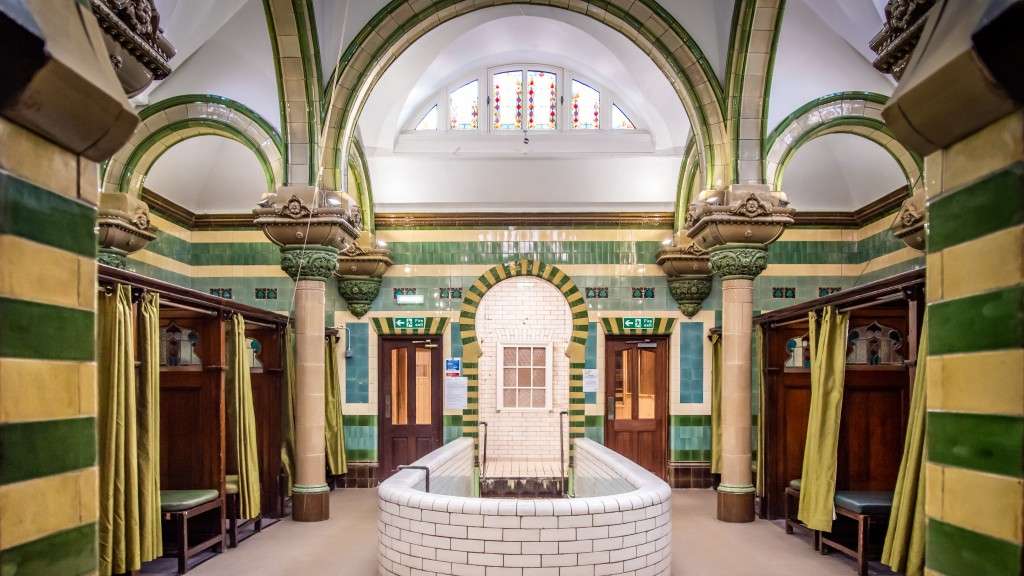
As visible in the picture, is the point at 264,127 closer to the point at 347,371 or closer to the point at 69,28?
the point at 347,371

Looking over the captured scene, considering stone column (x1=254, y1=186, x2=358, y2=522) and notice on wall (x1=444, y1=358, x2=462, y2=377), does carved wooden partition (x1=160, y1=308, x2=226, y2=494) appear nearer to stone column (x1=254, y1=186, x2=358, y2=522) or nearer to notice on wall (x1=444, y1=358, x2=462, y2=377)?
stone column (x1=254, y1=186, x2=358, y2=522)

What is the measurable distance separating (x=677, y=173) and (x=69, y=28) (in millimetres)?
10499

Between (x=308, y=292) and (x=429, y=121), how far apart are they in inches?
183

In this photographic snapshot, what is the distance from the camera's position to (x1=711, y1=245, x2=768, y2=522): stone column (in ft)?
25.8

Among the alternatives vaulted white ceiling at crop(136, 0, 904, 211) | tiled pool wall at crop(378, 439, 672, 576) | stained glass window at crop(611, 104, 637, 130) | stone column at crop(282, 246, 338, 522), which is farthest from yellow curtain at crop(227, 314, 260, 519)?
stained glass window at crop(611, 104, 637, 130)

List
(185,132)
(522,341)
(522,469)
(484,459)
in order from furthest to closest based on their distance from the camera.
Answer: (522,341) → (522,469) → (484,459) → (185,132)

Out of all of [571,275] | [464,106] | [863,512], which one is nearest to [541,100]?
[464,106]

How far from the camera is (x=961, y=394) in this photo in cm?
139

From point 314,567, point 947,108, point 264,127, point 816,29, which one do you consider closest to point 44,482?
point 947,108

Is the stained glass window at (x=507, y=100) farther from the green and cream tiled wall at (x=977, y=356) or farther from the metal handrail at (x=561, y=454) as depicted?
the green and cream tiled wall at (x=977, y=356)

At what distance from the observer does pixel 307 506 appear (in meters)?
7.91

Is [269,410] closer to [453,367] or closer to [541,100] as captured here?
[453,367]

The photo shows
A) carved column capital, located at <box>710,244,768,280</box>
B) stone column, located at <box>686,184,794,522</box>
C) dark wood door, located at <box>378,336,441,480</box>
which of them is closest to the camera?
stone column, located at <box>686,184,794,522</box>

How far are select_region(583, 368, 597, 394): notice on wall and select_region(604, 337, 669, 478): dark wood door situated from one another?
0.21 metres
